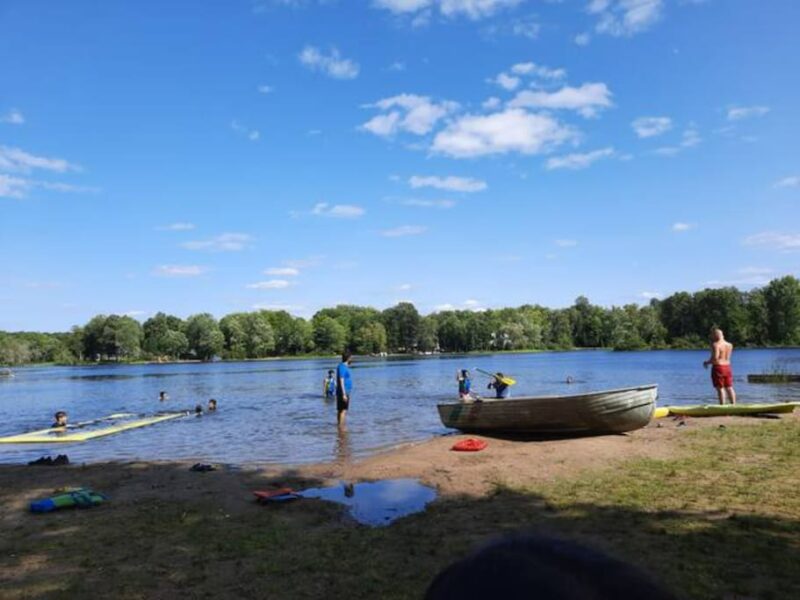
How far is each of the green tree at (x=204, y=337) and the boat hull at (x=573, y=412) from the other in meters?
118

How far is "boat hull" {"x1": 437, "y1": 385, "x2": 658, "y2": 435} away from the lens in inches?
557

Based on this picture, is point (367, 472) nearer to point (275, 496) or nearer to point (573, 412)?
point (275, 496)

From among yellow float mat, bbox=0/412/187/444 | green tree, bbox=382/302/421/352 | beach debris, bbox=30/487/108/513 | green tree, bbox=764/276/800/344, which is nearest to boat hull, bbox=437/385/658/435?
beach debris, bbox=30/487/108/513

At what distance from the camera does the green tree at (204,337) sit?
4995 inches

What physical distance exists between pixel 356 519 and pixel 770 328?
120 m

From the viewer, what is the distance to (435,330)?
153500mm

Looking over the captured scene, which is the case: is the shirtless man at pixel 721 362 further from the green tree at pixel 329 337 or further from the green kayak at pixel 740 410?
the green tree at pixel 329 337

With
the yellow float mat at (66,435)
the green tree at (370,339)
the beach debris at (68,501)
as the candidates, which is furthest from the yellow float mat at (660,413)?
the green tree at (370,339)

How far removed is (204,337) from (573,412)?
120m

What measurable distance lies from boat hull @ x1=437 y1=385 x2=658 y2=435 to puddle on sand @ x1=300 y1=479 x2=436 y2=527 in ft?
17.2

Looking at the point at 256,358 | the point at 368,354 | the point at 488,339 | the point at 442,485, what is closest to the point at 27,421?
the point at 442,485

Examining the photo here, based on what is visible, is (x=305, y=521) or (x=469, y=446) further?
(x=469, y=446)

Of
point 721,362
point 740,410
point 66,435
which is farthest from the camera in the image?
point 66,435

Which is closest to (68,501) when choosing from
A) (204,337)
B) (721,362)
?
(721,362)
